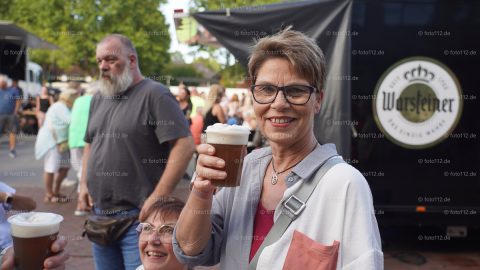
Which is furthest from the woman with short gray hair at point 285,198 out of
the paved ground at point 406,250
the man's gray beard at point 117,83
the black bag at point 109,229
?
the paved ground at point 406,250

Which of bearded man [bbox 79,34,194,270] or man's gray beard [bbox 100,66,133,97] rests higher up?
man's gray beard [bbox 100,66,133,97]

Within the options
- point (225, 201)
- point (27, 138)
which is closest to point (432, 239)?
point (225, 201)

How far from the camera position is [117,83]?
3076 millimetres

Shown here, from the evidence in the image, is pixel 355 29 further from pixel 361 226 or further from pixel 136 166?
pixel 361 226

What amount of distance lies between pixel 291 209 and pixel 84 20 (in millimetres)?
31158

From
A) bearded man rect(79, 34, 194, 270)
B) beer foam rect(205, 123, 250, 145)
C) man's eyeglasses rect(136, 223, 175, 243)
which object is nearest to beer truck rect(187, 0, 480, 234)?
bearded man rect(79, 34, 194, 270)

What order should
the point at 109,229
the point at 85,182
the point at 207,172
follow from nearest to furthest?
the point at 207,172
the point at 109,229
the point at 85,182

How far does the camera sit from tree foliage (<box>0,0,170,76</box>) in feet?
94.3

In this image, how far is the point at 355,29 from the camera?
5.02 metres

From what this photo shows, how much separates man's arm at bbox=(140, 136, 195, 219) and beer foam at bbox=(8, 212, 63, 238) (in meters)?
1.02

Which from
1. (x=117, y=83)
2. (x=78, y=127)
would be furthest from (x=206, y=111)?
(x=117, y=83)

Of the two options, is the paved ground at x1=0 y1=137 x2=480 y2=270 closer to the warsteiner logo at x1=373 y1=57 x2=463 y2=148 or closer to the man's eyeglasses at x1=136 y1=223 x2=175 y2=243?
the warsteiner logo at x1=373 y1=57 x2=463 y2=148

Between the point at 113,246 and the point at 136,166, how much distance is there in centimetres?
55

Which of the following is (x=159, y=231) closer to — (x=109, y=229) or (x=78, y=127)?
(x=109, y=229)
